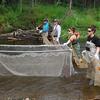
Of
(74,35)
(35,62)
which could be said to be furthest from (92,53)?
(35,62)

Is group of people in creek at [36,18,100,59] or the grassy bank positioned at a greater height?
group of people in creek at [36,18,100,59]

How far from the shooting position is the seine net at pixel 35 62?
1393cm

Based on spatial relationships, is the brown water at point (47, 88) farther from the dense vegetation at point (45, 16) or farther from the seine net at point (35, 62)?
the dense vegetation at point (45, 16)

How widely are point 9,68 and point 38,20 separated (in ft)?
84.5

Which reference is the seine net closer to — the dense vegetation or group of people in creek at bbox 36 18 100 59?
group of people in creek at bbox 36 18 100 59

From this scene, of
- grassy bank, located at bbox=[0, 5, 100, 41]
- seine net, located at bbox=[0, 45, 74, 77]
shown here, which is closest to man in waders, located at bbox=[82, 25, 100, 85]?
seine net, located at bbox=[0, 45, 74, 77]

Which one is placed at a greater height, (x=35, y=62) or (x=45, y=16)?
(x=35, y=62)

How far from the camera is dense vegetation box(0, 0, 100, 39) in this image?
3747 centimetres

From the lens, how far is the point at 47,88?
13125 millimetres

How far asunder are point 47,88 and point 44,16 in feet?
91.8

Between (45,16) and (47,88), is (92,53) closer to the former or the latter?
(47,88)

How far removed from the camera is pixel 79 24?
128 feet

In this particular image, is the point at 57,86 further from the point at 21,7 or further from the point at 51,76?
the point at 21,7

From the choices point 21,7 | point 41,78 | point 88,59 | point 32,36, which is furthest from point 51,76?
point 21,7
